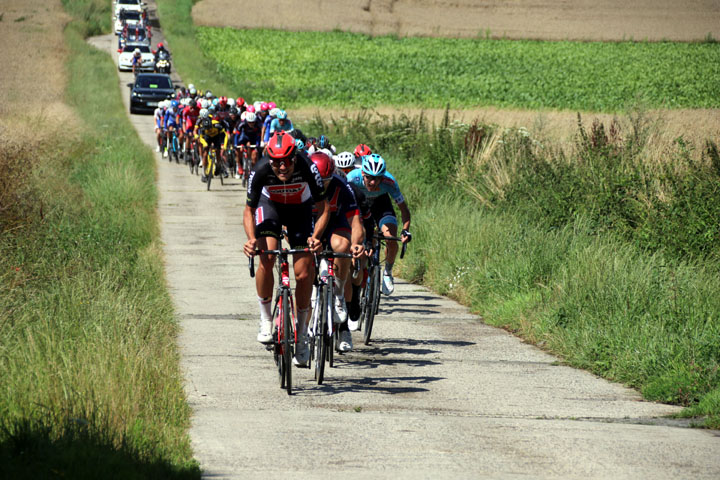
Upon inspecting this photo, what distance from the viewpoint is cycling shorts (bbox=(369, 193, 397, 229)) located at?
39.6ft

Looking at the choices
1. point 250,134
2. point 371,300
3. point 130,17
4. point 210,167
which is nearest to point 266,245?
point 371,300

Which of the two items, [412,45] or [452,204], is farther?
[412,45]

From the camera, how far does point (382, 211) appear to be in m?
12.1

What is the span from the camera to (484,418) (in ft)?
26.9

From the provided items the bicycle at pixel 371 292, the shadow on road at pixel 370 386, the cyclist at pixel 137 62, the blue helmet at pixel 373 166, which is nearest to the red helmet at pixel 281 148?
the shadow on road at pixel 370 386

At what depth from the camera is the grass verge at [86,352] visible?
19.2 ft

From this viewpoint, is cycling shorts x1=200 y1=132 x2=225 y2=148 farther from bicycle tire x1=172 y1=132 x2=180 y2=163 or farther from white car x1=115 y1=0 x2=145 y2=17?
white car x1=115 y1=0 x2=145 y2=17

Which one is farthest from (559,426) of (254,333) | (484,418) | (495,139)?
(495,139)

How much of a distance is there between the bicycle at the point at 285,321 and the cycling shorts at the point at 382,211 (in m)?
3.29

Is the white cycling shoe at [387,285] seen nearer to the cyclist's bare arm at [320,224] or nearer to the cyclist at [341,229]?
the cyclist at [341,229]

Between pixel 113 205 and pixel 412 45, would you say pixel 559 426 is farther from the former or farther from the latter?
pixel 412 45

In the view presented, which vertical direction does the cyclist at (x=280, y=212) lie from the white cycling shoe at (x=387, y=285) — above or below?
above

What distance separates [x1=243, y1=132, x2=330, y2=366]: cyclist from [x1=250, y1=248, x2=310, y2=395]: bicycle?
0.35 ft

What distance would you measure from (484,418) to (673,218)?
7588mm
